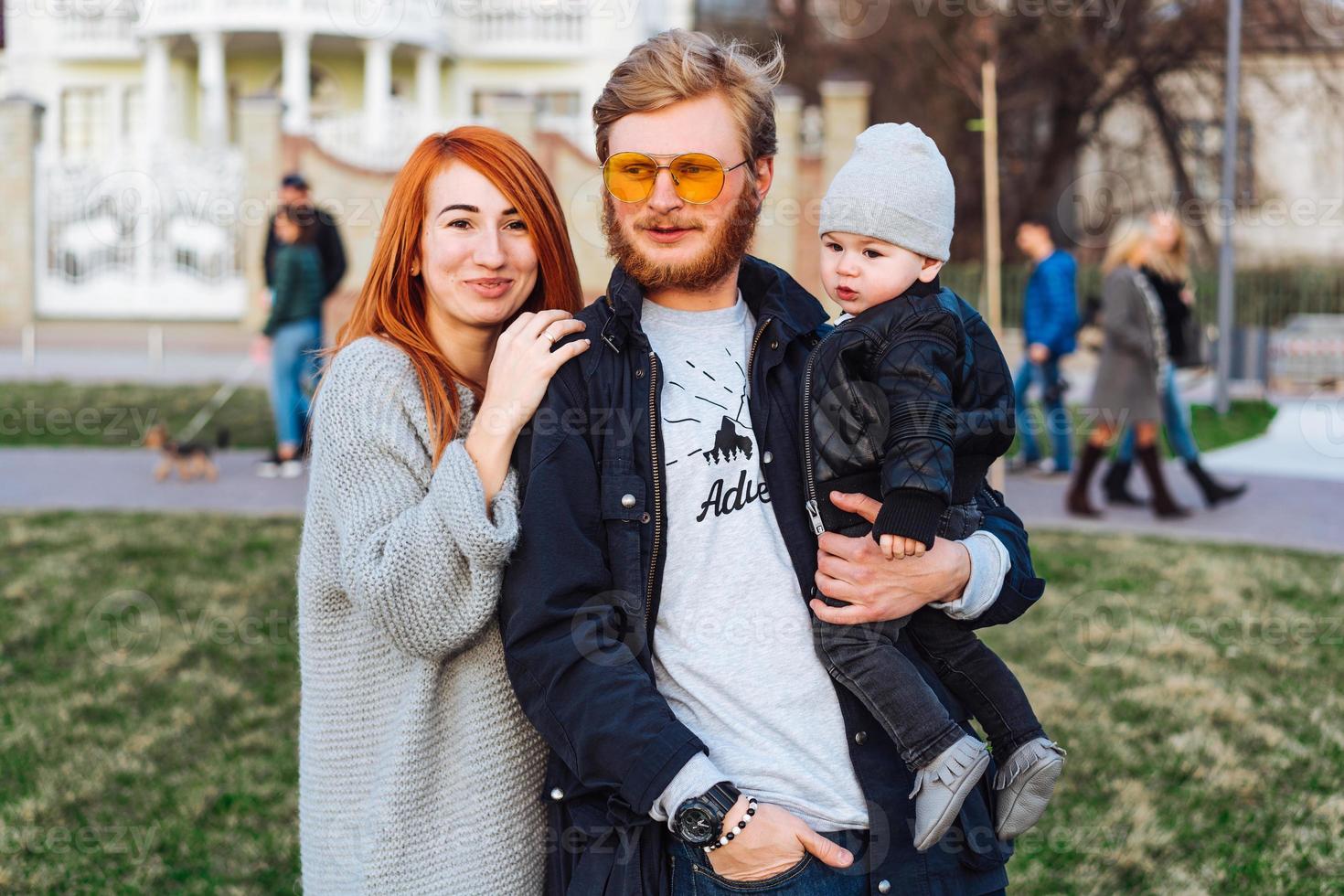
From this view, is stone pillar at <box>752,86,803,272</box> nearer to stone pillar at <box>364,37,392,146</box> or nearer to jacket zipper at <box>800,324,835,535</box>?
stone pillar at <box>364,37,392,146</box>

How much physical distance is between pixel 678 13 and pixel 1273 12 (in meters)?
13.0

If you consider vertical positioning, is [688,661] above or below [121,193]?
below

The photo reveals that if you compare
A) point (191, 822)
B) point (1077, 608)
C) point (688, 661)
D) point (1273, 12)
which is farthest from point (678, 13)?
point (688, 661)

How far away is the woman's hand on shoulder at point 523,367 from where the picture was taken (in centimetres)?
222

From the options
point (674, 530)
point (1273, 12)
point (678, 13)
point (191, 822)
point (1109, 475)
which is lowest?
point (191, 822)

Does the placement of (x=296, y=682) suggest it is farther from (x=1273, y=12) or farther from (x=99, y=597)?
(x=1273, y=12)

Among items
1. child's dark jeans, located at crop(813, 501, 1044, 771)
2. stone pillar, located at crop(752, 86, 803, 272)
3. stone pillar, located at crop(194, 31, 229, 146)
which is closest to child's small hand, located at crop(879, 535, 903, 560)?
child's dark jeans, located at crop(813, 501, 1044, 771)

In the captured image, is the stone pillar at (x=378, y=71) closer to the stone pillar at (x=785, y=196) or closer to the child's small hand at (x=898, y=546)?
the stone pillar at (x=785, y=196)

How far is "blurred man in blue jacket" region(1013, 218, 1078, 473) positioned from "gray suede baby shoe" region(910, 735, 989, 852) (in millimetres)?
8778

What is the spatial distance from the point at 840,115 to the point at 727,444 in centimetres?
1928

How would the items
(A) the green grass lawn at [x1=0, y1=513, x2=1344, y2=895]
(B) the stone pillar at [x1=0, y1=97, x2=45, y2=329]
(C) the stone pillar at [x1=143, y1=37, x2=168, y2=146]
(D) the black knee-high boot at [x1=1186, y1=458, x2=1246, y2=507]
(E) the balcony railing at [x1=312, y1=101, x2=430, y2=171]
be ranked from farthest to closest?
(C) the stone pillar at [x1=143, y1=37, x2=168, y2=146] < (E) the balcony railing at [x1=312, y1=101, x2=430, y2=171] < (B) the stone pillar at [x1=0, y1=97, x2=45, y2=329] < (D) the black knee-high boot at [x1=1186, y1=458, x2=1246, y2=507] < (A) the green grass lawn at [x1=0, y1=513, x2=1344, y2=895]

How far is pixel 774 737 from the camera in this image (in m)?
2.22

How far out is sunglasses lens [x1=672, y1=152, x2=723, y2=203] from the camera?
228 centimetres

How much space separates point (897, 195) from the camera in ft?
7.90
